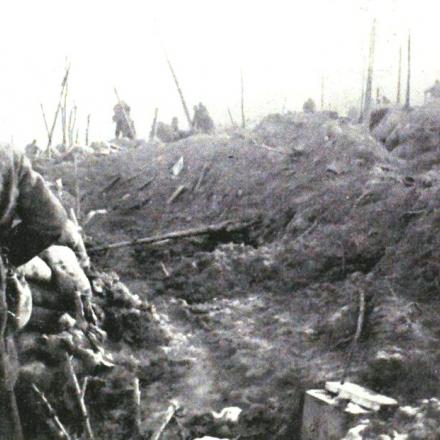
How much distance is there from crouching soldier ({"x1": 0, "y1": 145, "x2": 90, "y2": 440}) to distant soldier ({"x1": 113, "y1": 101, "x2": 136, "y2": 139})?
52.0 ft

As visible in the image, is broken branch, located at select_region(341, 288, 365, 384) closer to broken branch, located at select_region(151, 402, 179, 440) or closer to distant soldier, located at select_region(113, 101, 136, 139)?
broken branch, located at select_region(151, 402, 179, 440)

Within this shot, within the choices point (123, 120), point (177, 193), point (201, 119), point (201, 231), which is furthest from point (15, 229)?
point (123, 120)

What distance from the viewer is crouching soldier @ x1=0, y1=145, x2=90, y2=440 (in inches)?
124

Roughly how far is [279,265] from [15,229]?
3801 mm

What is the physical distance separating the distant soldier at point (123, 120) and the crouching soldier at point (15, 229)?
15853 mm

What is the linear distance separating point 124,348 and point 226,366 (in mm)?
885

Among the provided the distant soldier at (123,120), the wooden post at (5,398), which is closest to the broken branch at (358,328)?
the wooden post at (5,398)

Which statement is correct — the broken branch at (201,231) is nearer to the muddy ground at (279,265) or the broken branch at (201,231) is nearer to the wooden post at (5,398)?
the muddy ground at (279,265)

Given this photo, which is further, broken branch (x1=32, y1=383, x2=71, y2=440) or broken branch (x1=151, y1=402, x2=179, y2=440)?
broken branch (x1=151, y1=402, x2=179, y2=440)

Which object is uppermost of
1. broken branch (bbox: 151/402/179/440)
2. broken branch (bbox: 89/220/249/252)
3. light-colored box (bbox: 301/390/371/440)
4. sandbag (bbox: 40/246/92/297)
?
sandbag (bbox: 40/246/92/297)

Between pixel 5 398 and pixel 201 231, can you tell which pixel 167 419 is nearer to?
pixel 5 398

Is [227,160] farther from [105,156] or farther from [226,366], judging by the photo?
[226,366]

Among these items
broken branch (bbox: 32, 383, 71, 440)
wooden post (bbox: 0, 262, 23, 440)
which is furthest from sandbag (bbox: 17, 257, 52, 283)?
wooden post (bbox: 0, 262, 23, 440)

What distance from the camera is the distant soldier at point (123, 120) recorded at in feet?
62.3
